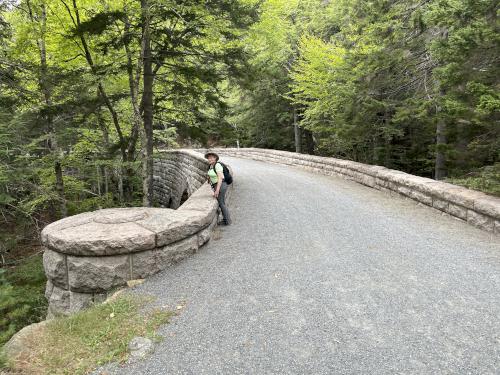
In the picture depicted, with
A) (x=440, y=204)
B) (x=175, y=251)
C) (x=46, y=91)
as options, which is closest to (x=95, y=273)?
(x=175, y=251)

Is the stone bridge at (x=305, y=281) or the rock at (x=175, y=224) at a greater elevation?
the rock at (x=175, y=224)

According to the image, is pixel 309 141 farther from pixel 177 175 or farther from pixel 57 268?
pixel 57 268

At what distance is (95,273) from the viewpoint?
13.0ft

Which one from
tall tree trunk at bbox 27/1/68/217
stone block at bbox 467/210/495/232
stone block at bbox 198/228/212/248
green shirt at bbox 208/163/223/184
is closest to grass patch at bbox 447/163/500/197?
stone block at bbox 467/210/495/232

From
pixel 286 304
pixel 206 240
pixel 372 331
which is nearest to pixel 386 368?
pixel 372 331

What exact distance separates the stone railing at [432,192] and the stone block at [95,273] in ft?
18.3

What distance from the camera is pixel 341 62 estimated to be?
35.9 feet

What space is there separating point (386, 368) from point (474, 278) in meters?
2.16

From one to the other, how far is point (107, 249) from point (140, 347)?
1.42m

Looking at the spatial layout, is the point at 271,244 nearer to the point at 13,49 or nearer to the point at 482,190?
the point at 482,190

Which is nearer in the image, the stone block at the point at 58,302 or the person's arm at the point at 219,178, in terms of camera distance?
the stone block at the point at 58,302

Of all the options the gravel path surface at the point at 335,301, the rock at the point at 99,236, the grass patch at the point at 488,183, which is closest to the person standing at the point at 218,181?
the gravel path surface at the point at 335,301

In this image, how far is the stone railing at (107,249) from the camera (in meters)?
3.97

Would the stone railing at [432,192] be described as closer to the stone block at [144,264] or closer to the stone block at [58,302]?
the stone block at [144,264]
